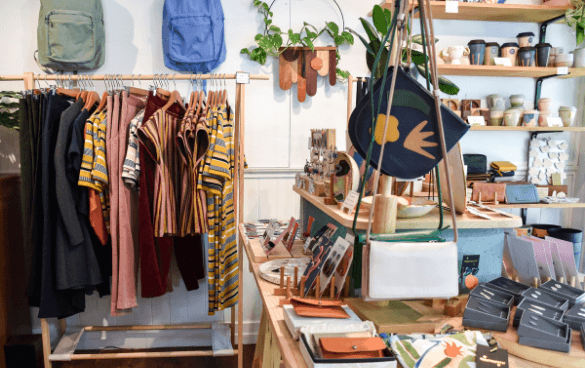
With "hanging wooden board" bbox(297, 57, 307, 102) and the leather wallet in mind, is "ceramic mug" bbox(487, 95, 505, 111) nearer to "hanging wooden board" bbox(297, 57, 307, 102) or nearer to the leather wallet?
"hanging wooden board" bbox(297, 57, 307, 102)

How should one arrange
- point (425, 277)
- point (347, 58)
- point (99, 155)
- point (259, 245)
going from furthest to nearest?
1. point (347, 58)
2. point (99, 155)
3. point (259, 245)
4. point (425, 277)

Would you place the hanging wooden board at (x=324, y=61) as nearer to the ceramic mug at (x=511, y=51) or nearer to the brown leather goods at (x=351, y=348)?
the ceramic mug at (x=511, y=51)

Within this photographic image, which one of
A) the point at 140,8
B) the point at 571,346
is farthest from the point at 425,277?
the point at 140,8

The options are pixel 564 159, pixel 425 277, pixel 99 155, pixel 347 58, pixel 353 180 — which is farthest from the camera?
pixel 564 159

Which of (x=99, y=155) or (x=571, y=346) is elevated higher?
(x=99, y=155)

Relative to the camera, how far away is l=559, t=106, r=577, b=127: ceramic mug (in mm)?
2857

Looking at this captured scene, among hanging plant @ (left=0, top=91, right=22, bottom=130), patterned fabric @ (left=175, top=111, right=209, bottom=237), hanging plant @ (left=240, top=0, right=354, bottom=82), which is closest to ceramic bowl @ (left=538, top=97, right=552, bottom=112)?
hanging plant @ (left=240, top=0, right=354, bottom=82)

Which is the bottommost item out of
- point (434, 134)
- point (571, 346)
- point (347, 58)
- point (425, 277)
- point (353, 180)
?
point (571, 346)

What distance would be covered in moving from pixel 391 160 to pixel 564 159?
275cm

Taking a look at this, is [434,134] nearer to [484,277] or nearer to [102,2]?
[484,277]

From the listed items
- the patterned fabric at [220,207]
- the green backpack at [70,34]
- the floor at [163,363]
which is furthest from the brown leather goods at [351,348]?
the green backpack at [70,34]

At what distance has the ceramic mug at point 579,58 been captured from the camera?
278cm

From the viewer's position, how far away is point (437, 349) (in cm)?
98

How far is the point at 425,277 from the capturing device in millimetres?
941
